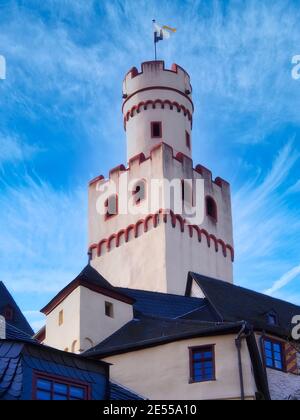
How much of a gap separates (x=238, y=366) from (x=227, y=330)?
132 centimetres

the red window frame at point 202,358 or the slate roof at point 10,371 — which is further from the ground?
the red window frame at point 202,358

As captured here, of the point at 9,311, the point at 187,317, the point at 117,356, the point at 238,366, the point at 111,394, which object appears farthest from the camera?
the point at 9,311

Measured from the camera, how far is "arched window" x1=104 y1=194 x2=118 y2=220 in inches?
2242

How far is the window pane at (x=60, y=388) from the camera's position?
76.4ft

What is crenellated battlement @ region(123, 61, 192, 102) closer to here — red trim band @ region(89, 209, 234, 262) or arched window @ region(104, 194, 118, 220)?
arched window @ region(104, 194, 118, 220)

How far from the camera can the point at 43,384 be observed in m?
23.0

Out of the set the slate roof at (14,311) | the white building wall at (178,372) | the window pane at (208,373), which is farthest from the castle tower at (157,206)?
the window pane at (208,373)

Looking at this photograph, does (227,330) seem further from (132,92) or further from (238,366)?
(132,92)

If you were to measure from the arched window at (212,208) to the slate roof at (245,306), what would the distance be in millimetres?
14216

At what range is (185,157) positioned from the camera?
5747 cm

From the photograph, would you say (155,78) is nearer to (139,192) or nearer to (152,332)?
(139,192)

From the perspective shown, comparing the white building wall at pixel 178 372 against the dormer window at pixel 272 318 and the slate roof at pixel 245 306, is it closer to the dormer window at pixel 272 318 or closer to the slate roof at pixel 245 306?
the slate roof at pixel 245 306

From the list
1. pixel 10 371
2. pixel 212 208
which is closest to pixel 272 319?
pixel 10 371
